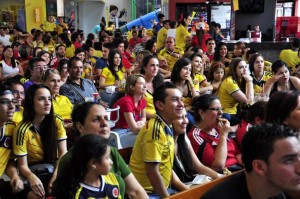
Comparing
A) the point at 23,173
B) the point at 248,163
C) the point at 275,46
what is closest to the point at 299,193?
the point at 248,163

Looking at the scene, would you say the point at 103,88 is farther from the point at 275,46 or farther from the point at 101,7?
the point at 101,7

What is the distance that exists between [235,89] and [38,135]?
270 cm

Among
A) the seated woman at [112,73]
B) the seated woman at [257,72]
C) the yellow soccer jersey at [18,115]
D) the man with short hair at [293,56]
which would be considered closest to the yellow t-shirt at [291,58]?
the man with short hair at [293,56]

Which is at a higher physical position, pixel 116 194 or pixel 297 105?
pixel 297 105

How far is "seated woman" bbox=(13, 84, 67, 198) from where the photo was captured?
9.85 feet

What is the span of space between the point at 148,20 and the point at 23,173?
557 inches

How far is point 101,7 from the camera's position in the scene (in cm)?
2034

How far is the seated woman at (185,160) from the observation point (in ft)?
9.82

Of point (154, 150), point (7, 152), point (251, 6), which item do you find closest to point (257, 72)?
point (154, 150)

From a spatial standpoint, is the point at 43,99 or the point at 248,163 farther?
the point at 43,99

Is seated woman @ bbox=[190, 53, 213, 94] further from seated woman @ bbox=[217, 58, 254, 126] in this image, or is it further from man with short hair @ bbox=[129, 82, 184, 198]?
man with short hair @ bbox=[129, 82, 184, 198]

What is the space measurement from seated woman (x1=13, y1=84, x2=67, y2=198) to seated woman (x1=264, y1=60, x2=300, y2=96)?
9.76ft

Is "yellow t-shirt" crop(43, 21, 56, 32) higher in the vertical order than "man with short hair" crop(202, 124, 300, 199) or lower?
higher

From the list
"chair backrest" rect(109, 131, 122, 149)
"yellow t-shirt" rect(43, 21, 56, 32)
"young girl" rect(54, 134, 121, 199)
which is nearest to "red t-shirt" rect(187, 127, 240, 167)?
"chair backrest" rect(109, 131, 122, 149)
